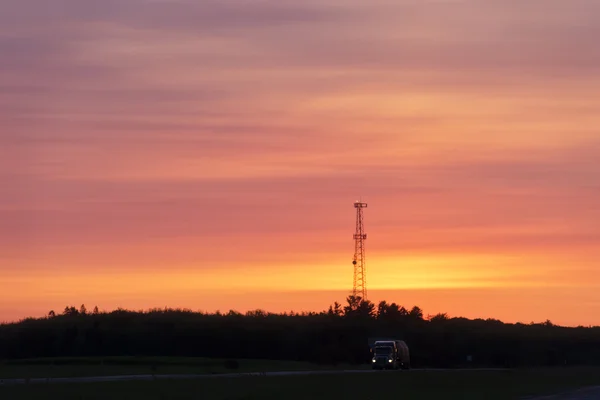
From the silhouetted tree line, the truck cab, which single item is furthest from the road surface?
the silhouetted tree line

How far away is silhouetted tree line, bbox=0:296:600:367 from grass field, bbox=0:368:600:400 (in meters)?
56.6

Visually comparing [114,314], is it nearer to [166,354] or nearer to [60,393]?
[166,354]

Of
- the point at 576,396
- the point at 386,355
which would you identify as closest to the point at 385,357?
the point at 386,355

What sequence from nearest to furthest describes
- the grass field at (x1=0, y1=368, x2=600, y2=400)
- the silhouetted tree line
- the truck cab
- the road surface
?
the grass field at (x1=0, y1=368, x2=600, y2=400)
the road surface
the truck cab
the silhouetted tree line

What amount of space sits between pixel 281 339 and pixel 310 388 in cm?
7484

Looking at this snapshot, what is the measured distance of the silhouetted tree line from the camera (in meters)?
133

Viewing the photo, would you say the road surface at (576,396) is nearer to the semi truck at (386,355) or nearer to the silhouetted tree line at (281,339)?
the semi truck at (386,355)

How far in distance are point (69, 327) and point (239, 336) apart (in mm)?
23268

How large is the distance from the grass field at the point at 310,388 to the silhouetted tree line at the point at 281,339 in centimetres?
5656

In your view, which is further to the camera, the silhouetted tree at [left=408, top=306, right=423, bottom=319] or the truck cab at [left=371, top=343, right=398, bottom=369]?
the silhouetted tree at [left=408, top=306, right=423, bottom=319]

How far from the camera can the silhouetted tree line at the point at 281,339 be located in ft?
436

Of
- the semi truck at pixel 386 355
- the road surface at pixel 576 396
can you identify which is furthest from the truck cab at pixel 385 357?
the road surface at pixel 576 396

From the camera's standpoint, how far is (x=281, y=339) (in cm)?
13862

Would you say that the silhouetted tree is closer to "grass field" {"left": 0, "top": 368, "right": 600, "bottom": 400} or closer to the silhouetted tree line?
the silhouetted tree line
